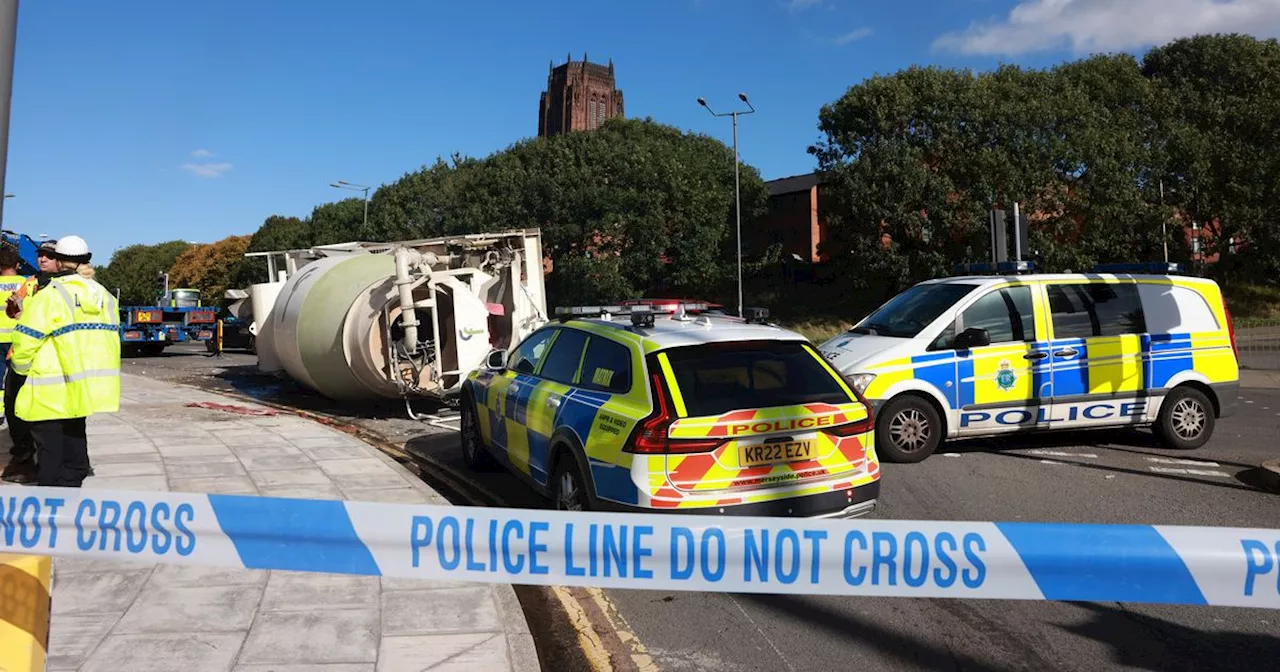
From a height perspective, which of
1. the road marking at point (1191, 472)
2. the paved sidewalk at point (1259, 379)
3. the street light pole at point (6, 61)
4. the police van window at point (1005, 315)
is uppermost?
the street light pole at point (6, 61)

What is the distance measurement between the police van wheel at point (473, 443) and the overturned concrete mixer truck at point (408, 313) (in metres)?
2.79

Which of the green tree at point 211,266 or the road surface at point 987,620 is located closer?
the road surface at point 987,620

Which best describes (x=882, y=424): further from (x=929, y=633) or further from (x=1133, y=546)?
(x=1133, y=546)

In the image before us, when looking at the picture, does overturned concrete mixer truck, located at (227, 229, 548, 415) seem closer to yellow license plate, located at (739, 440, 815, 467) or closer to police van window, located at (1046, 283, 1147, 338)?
police van window, located at (1046, 283, 1147, 338)

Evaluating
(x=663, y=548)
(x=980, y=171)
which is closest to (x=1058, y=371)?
(x=663, y=548)

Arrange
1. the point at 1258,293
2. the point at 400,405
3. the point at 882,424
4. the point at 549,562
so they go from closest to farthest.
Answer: the point at 549,562
the point at 882,424
the point at 400,405
the point at 1258,293

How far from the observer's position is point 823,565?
8.75 feet

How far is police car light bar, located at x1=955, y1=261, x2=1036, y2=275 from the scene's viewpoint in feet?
31.3

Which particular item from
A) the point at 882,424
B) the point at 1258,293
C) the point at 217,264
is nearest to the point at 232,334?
the point at 882,424

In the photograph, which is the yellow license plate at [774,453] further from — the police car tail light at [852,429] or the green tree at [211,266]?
the green tree at [211,266]

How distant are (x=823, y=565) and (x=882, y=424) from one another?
6.09 metres

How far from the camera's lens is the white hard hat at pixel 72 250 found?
5625mm

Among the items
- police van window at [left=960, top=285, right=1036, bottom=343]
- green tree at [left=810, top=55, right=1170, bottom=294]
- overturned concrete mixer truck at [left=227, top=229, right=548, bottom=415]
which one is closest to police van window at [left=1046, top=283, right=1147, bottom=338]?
police van window at [left=960, top=285, right=1036, bottom=343]

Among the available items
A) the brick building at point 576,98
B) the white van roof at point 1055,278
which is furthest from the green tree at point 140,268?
the white van roof at point 1055,278
